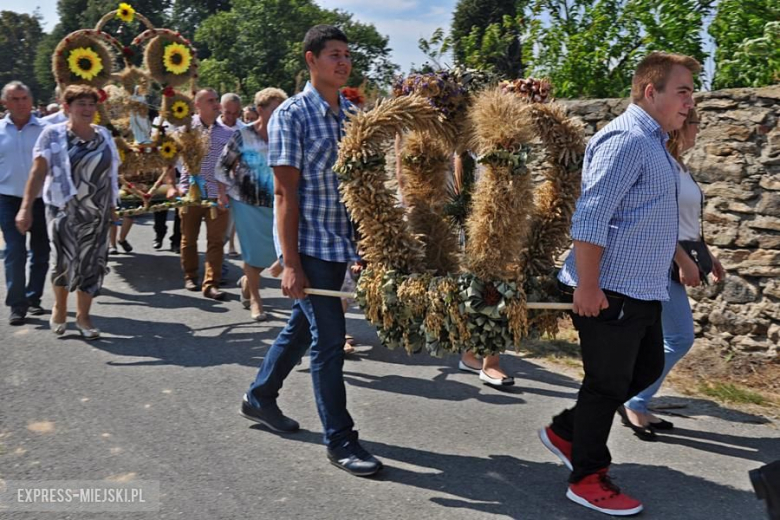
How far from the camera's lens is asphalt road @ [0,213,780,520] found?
3.66 meters

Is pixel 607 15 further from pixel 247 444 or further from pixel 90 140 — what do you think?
pixel 247 444

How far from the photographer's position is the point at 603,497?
3535 millimetres

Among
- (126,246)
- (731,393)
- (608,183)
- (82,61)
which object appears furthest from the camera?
(126,246)

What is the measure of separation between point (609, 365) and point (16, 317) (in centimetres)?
541

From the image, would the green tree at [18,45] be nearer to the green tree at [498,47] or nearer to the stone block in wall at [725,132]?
the green tree at [498,47]

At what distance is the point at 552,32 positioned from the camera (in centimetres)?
807

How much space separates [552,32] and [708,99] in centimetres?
271

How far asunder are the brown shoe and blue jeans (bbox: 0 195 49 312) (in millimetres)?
1556

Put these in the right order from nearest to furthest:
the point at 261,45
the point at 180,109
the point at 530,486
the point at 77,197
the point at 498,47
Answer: the point at 530,486 → the point at 77,197 → the point at 180,109 → the point at 498,47 → the point at 261,45

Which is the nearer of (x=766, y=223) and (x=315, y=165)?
(x=315, y=165)

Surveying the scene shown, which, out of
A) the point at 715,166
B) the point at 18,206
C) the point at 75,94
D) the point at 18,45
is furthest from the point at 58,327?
the point at 18,45

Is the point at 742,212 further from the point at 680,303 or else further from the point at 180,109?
the point at 180,109

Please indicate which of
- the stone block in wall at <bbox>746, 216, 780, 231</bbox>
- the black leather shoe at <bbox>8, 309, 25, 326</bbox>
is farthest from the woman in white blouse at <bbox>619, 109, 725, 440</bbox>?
the black leather shoe at <bbox>8, 309, 25, 326</bbox>

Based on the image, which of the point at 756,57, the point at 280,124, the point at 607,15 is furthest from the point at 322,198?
the point at 607,15
